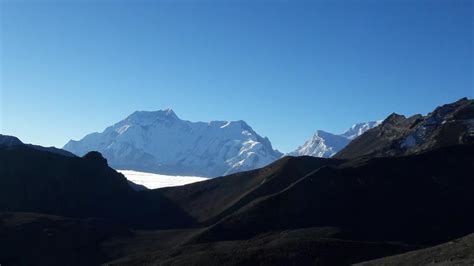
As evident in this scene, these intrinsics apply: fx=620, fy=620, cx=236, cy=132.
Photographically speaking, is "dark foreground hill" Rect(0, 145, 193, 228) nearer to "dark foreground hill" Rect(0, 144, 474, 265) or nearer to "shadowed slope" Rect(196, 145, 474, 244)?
"dark foreground hill" Rect(0, 144, 474, 265)

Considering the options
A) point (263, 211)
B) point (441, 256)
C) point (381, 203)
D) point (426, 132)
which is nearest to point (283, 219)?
point (263, 211)

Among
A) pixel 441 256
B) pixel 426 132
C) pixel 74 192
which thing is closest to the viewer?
pixel 441 256

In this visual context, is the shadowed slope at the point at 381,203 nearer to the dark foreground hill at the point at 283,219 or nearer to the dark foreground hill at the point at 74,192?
the dark foreground hill at the point at 283,219

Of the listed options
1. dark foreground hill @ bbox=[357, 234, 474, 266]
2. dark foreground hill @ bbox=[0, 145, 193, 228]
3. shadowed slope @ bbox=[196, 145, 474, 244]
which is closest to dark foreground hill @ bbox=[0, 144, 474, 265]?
shadowed slope @ bbox=[196, 145, 474, 244]

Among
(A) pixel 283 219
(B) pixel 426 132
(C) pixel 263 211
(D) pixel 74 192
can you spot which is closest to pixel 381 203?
Result: (A) pixel 283 219

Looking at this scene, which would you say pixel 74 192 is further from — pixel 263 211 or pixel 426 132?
pixel 426 132

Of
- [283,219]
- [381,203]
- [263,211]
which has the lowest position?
[283,219]

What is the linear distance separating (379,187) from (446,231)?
17687 millimetres

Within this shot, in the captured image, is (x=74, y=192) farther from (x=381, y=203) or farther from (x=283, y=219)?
(x=381, y=203)

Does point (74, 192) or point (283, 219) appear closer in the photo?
point (283, 219)

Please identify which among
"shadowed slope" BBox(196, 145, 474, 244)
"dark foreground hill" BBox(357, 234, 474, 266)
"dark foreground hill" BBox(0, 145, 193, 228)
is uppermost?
"dark foreground hill" BBox(0, 145, 193, 228)

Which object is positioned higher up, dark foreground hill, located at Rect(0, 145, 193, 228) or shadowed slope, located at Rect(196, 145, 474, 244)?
dark foreground hill, located at Rect(0, 145, 193, 228)

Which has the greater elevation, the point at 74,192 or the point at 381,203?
the point at 74,192

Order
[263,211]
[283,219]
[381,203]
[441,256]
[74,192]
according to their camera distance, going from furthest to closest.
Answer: [74,192] < [381,203] < [263,211] < [283,219] < [441,256]
